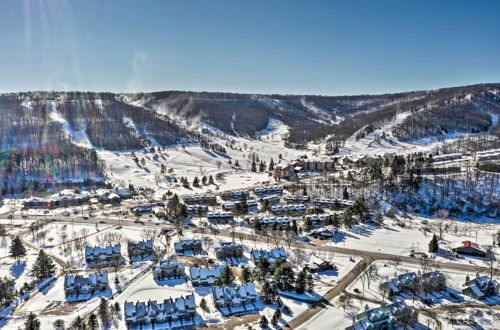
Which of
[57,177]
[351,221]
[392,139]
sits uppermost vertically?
[392,139]

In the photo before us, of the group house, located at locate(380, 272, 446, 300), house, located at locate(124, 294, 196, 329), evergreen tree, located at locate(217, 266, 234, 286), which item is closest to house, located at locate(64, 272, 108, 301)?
house, located at locate(124, 294, 196, 329)

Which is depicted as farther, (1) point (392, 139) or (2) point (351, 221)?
(1) point (392, 139)

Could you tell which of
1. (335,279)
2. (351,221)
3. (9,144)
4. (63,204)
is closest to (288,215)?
(351,221)

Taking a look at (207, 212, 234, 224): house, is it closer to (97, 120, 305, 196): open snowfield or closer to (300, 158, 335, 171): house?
(97, 120, 305, 196): open snowfield

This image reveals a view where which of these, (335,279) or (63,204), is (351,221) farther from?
(63,204)

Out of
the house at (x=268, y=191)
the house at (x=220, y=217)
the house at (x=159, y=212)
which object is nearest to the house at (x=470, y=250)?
the house at (x=220, y=217)

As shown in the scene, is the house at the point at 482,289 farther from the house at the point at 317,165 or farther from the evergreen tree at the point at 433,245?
the house at the point at 317,165

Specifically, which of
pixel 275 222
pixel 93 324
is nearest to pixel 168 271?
pixel 93 324
